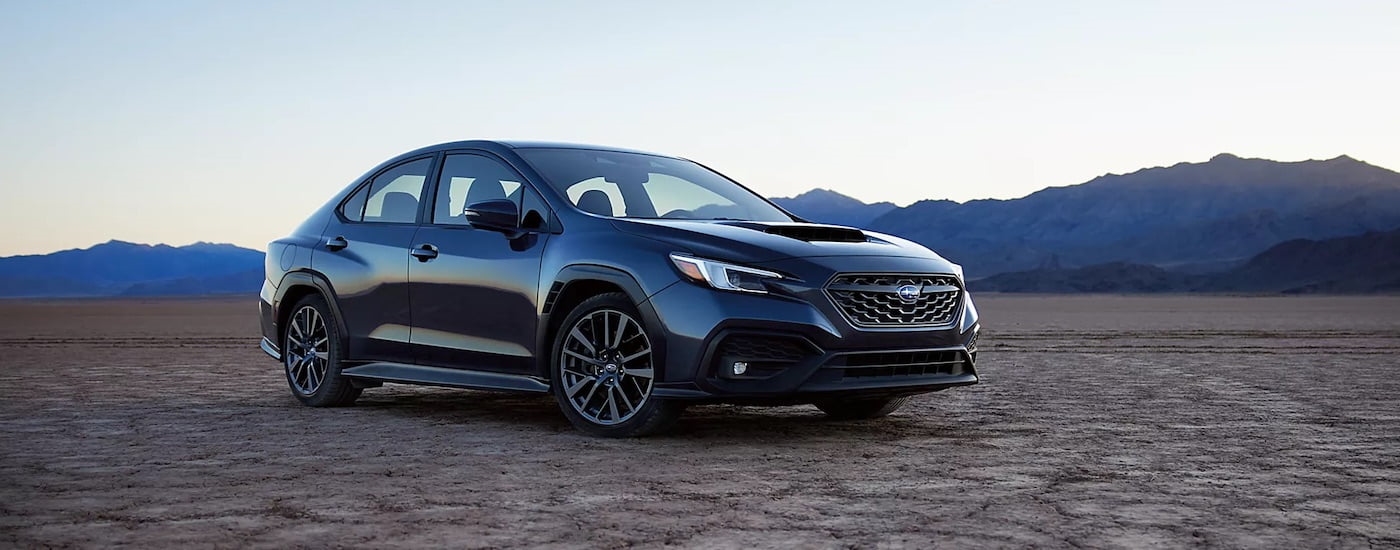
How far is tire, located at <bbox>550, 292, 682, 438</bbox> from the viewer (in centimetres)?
742

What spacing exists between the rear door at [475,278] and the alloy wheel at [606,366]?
31 centimetres

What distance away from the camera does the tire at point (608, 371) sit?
7422mm

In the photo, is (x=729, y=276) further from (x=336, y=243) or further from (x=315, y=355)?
(x=315, y=355)

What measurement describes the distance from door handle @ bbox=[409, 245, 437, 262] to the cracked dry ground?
97cm

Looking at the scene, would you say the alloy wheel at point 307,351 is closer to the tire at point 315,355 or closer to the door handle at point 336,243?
the tire at point 315,355

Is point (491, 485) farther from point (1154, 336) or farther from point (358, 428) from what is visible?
point (1154, 336)

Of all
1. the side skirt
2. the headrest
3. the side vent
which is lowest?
the side skirt

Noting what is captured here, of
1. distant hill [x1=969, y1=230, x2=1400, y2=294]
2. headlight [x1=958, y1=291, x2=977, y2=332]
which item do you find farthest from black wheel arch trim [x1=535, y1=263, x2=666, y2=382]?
distant hill [x1=969, y1=230, x2=1400, y2=294]

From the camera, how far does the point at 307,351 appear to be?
385 inches

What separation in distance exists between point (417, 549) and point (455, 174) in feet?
14.7

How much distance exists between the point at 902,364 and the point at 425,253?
2.91m

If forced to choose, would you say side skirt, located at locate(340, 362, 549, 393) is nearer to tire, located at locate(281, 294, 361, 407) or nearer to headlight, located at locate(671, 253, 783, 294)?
tire, located at locate(281, 294, 361, 407)

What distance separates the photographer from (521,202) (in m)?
8.28

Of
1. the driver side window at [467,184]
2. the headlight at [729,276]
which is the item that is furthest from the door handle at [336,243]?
the headlight at [729,276]
